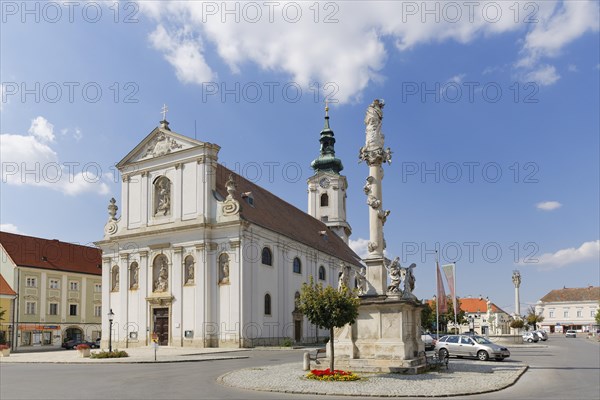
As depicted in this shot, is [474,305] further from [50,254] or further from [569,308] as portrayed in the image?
[50,254]

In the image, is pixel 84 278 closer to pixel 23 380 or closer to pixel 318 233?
pixel 318 233

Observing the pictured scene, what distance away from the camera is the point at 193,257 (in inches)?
1660

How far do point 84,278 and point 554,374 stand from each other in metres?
51.3

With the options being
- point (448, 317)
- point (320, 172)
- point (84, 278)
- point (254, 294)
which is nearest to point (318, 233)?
point (320, 172)

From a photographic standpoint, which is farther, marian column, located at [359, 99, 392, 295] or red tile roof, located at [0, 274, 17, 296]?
red tile roof, located at [0, 274, 17, 296]

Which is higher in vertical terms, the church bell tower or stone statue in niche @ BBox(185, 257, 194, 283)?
the church bell tower

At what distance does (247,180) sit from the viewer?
5306cm

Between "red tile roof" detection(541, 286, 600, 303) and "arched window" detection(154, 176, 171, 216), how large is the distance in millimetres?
106402

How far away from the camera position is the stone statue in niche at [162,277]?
43.3 m

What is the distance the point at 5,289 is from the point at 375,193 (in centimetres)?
4264

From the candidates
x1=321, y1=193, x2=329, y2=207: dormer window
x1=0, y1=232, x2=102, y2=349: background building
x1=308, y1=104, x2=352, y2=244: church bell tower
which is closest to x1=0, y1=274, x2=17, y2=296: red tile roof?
x1=0, y1=232, x2=102, y2=349: background building

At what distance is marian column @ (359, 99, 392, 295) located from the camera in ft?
68.1

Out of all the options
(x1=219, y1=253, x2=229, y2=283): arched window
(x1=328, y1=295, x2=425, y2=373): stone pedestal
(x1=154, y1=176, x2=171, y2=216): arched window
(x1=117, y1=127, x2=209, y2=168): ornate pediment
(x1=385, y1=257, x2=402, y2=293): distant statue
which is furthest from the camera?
(x1=154, y1=176, x2=171, y2=216): arched window

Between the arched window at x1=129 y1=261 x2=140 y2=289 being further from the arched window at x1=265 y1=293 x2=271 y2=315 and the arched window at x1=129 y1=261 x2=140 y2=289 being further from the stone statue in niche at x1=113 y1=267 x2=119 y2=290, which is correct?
the arched window at x1=265 y1=293 x2=271 y2=315
